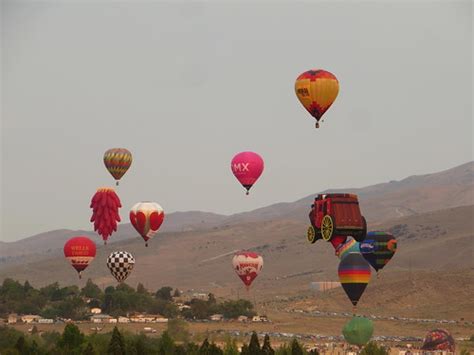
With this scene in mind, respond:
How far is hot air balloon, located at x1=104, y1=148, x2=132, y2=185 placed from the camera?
111 meters

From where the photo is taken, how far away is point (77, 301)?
→ 13612cm

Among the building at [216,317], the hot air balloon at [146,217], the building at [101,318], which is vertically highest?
the hot air balloon at [146,217]

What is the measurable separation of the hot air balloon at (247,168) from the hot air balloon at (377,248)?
37.6ft

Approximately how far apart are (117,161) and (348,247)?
24.7 meters

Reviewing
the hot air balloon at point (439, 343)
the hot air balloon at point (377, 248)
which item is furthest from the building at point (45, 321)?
the hot air balloon at point (439, 343)

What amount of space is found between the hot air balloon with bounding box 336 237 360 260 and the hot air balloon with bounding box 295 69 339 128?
47.8 ft

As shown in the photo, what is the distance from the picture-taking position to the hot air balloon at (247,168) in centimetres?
10456

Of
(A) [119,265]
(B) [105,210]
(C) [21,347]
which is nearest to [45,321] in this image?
(A) [119,265]

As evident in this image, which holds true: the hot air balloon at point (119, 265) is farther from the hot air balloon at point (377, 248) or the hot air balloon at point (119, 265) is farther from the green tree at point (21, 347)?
the green tree at point (21, 347)

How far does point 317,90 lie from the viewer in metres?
89.6

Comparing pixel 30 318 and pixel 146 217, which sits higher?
pixel 146 217

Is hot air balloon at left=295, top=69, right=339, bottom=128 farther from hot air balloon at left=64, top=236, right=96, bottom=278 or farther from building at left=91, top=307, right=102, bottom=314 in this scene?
building at left=91, top=307, right=102, bottom=314

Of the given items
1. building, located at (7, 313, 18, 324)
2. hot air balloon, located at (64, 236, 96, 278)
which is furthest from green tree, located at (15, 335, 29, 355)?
building, located at (7, 313, 18, 324)

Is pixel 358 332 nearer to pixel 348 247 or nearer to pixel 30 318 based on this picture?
pixel 348 247
